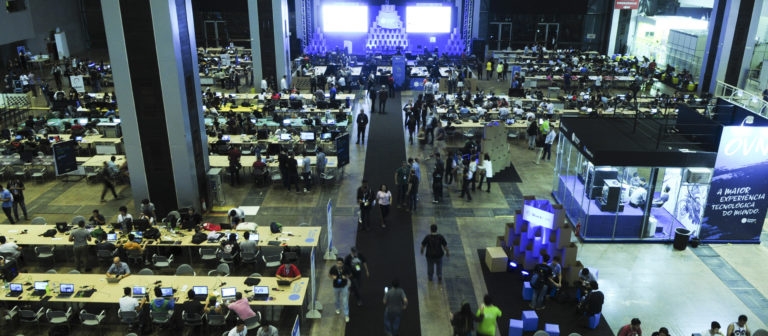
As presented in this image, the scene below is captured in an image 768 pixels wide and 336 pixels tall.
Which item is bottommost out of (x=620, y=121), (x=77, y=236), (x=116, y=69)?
(x=77, y=236)

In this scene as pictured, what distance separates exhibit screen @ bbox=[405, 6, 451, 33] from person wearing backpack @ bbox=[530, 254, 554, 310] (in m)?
36.1

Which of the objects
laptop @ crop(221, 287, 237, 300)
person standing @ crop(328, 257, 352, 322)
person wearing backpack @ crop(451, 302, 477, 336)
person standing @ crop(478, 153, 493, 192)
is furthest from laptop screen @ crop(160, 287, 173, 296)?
person standing @ crop(478, 153, 493, 192)

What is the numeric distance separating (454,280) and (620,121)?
7.62 metres

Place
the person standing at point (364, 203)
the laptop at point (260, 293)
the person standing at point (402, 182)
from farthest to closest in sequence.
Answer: the person standing at point (402, 182) → the person standing at point (364, 203) → the laptop at point (260, 293)

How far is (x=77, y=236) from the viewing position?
13227mm

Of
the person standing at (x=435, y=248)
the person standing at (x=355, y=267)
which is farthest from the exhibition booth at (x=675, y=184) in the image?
the person standing at (x=355, y=267)

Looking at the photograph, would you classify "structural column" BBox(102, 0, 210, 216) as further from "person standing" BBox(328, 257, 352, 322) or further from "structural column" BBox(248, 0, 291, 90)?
"structural column" BBox(248, 0, 291, 90)

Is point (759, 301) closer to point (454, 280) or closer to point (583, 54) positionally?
point (454, 280)

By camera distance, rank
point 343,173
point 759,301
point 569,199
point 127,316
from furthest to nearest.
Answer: point 343,173 < point 569,199 < point 759,301 < point 127,316

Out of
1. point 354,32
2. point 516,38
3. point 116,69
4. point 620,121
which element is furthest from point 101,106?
point 516,38

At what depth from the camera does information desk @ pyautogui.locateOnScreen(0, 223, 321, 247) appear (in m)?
13.4

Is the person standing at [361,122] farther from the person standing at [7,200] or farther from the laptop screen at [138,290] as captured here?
the laptop screen at [138,290]

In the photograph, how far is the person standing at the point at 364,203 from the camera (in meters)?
15.1

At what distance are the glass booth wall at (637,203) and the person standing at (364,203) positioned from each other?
18.3ft
